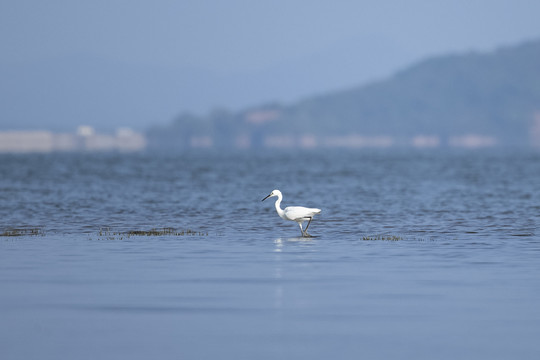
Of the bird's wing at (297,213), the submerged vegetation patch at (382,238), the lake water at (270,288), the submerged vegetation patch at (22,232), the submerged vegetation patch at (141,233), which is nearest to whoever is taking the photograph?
the lake water at (270,288)

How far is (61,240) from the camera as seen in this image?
2591 cm

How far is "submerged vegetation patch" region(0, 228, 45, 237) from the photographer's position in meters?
27.5

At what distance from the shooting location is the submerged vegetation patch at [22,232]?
27.5 m

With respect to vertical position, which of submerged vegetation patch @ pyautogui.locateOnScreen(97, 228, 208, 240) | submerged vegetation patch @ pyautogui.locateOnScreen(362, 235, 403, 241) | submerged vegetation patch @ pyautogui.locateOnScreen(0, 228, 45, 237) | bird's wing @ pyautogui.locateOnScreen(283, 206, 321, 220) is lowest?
submerged vegetation patch @ pyautogui.locateOnScreen(362, 235, 403, 241)

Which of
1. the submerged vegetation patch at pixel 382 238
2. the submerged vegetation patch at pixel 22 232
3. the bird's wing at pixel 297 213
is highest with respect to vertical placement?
the bird's wing at pixel 297 213

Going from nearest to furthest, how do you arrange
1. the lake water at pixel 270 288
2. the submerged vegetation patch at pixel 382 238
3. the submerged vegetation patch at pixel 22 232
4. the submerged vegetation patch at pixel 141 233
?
the lake water at pixel 270 288 < the submerged vegetation patch at pixel 382 238 < the submerged vegetation patch at pixel 141 233 < the submerged vegetation patch at pixel 22 232

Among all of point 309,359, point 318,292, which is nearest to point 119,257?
point 318,292

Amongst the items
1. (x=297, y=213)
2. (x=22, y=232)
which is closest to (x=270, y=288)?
(x=297, y=213)

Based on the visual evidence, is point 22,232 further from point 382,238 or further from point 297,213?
point 382,238

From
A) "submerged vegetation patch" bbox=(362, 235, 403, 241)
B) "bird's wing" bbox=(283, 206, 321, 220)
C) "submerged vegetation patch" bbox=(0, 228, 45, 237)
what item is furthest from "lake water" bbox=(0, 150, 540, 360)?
"bird's wing" bbox=(283, 206, 321, 220)

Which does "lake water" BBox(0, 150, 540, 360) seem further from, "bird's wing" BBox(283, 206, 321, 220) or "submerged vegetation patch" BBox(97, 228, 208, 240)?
"bird's wing" BBox(283, 206, 321, 220)

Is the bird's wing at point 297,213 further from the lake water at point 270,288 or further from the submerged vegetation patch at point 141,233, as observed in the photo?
the submerged vegetation patch at point 141,233

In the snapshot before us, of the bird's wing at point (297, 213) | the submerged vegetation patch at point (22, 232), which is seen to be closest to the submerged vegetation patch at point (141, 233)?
the submerged vegetation patch at point (22, 232)

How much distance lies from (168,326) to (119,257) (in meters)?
8.28
